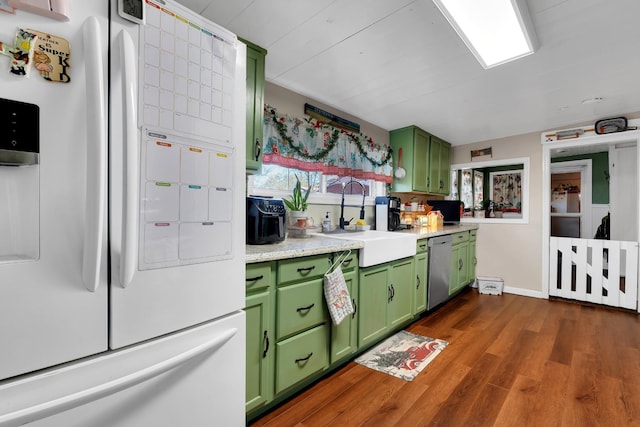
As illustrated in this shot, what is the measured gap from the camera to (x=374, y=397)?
169 cm

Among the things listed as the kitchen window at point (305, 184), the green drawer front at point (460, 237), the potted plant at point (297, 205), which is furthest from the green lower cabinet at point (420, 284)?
the potted plant at point (297, 205)

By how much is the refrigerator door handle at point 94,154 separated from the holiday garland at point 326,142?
1.63 meters

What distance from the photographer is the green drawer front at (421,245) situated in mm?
2741

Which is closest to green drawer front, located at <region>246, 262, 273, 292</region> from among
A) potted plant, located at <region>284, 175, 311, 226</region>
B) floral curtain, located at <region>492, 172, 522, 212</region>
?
potted plant, located at <region>284, 175, 311, 226</region>

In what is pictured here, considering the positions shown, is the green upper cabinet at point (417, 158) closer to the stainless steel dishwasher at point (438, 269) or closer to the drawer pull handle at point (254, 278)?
the stainless steel dishwasher at point (438, 269)

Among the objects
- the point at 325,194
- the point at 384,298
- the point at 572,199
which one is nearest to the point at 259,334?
the point at 384,298

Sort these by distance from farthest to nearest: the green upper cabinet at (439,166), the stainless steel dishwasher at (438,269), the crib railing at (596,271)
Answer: the green upper cabinet at (439,166), the crib railing at (596,271), the stainless steel dishwasher at (438,269)

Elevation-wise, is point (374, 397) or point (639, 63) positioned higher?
point (639, 63)

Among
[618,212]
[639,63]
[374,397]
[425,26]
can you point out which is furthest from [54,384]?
[618,212]

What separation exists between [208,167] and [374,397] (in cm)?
160

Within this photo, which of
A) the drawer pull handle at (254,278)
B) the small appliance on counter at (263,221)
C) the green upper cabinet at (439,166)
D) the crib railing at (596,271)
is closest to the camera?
the drawer pull handle at (254,278)

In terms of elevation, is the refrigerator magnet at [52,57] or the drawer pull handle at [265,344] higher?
the refrigerator magnet at [52,57]

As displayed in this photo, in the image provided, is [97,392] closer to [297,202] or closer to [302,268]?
[302,268]

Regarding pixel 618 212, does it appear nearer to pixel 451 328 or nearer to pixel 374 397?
pixel 451 328
